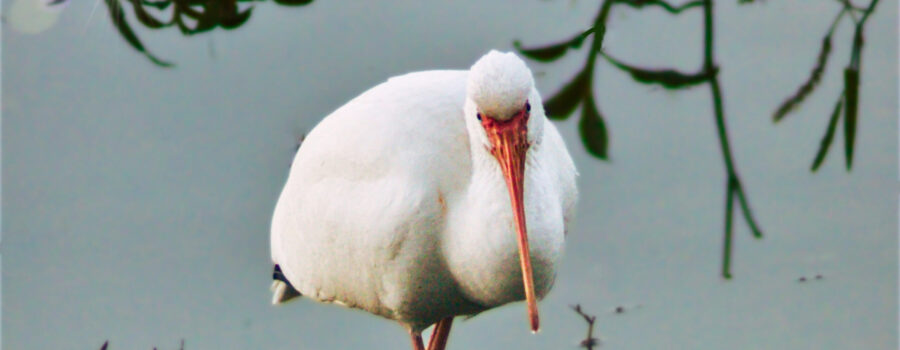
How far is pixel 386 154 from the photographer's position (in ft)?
7.09

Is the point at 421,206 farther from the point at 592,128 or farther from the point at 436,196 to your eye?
the point at 592,128

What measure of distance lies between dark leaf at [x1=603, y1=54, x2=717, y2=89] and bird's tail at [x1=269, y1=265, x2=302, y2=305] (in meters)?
0.94

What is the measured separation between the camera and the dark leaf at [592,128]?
8.75ft

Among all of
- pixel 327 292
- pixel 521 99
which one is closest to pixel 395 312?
pixel 327 292

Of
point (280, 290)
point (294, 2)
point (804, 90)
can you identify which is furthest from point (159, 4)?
point (804, 90)

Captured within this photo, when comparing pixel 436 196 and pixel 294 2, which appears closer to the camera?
pixel 436 196

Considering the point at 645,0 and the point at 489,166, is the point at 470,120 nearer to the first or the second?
the point at 489,166

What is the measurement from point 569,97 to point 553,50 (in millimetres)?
191

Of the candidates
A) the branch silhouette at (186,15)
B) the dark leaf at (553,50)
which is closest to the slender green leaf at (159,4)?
the branch silhouette at (186,15)

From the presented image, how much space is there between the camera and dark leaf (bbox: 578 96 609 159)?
2.67 metres

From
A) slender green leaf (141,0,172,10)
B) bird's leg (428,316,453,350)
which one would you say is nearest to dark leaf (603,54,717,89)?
bird's leg (428,316,453,350)

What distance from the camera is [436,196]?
6.95 feet

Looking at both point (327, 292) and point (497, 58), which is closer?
point (497, 58)

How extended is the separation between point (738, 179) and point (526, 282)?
1250mm
